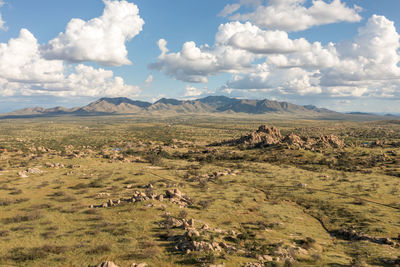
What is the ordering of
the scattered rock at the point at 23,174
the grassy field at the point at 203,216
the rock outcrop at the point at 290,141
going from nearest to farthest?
the grassy field at the point at 203,216
the scattered rock at the point at 23,174
the rock outcrop at the point at 290,141

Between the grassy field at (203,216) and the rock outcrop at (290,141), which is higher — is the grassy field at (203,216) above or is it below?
below

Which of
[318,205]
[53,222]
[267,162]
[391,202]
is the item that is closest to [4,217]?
[53,222]

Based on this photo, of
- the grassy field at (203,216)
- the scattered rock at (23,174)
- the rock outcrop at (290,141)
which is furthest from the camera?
the rock outcrop at (290,141)

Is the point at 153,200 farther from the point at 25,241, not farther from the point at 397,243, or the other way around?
the point at 397,243

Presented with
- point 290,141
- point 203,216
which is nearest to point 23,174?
point 203,216

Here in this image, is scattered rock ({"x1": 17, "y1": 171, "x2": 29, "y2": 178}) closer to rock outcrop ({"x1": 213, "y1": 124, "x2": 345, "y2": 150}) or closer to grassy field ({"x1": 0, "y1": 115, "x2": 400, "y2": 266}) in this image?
grassy field ({"x1": 0, "y1": 115, "x2": 400, "y2": 266})

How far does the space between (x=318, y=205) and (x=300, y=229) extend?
17.8 meters

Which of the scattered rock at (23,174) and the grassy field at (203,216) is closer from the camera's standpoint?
the grassy field at (203,216)

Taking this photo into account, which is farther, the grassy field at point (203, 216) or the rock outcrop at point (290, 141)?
the rock outcrop at point (290, 141)

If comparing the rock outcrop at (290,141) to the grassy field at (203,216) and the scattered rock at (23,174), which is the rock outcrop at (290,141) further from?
the scattered rock at (23,174)

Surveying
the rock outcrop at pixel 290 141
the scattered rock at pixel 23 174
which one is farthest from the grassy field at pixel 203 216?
the rock outcrop at pixel 290 141

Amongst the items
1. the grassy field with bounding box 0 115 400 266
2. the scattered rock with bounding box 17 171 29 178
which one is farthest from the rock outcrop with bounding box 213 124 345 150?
the scattered rock with bounding box 17 171 29 178

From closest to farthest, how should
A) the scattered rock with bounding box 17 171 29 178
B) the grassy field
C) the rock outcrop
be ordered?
1. the grassy field
2. the scattered rock with bounding box 17 171 29 178
3. the rock outcrop

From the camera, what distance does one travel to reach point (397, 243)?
1453 inches
